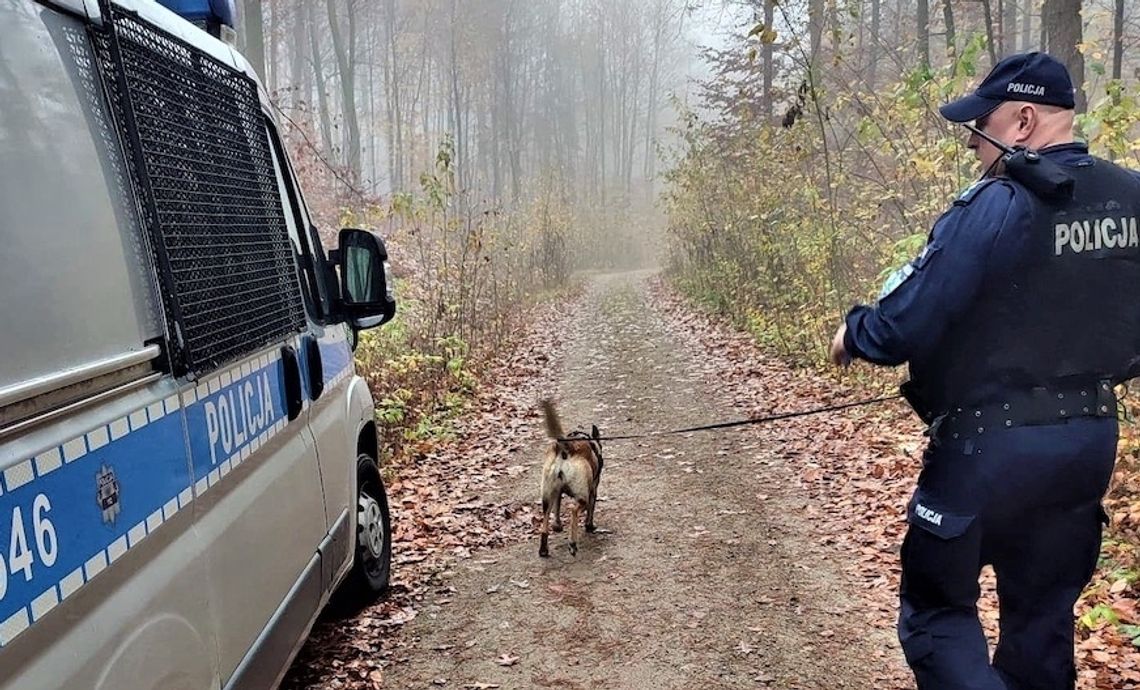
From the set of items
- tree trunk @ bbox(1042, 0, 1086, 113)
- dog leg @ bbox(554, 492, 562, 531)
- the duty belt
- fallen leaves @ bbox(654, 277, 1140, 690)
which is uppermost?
tree trunk @ bbox(1042, 0, 1086, 113)

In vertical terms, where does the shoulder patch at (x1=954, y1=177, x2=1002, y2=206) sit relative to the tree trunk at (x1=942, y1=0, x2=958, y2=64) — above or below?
below

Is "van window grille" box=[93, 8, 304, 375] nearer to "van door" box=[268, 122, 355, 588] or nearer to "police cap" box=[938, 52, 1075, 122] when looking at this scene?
"van door" box=[268, 122, 355, 588]

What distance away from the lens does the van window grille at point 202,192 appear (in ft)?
6.79

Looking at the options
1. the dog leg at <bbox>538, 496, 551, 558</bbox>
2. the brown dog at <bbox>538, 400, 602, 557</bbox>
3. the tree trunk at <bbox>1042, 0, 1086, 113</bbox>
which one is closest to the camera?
the brown dog at <bbox>538, 400, 602, 557</bbox>

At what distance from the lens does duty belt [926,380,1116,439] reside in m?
2.26

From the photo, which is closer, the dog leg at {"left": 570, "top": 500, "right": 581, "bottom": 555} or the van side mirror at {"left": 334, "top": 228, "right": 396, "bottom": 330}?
the van side mirror at {"left": 334, "top": 228, "right": 396, "bottom": 330}

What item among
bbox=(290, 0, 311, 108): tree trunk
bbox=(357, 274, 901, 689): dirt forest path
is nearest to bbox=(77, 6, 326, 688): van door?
bbox=(357, 274, 901, 689): dirt forest path

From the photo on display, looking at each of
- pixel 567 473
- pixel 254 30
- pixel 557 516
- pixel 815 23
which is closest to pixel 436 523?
pixel 557 516

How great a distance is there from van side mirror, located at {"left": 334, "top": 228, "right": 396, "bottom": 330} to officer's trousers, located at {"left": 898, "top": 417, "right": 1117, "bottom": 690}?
2.48 metres

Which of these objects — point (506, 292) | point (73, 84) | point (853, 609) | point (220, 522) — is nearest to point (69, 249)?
point (73, 84)

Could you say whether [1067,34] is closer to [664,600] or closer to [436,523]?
[664,600]

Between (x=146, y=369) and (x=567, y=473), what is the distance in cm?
336

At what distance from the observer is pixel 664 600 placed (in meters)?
4.47

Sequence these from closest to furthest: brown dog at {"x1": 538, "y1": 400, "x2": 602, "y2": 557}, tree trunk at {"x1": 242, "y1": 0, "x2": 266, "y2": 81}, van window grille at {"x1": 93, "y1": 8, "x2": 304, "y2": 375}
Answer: van window grille at {"x1": 93, "y1": 8, "x2": 304, "y2": 375} → brown dog at {"x1": 538, "y1": 400, "x2": 602, "y2": 557} → tree trunk at {"x1": 242, "y1": 0, "x2": 266, "y2": 81}
